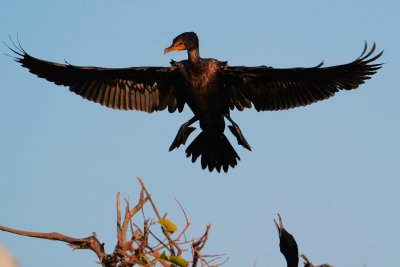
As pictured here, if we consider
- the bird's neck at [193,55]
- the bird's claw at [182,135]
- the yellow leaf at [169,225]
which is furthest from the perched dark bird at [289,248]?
the bird's neck at [193,55]

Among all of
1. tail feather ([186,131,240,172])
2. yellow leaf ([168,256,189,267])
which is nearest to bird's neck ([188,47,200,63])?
tail feather ([186,131,240,172])

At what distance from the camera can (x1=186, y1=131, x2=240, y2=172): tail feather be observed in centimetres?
802

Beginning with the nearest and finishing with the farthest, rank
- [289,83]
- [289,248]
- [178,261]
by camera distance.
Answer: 1. [178,261]
2. [289,248]
3. [289,83]

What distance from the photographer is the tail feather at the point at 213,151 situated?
8016 millimetres

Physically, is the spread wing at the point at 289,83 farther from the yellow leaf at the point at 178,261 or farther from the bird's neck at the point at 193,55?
the yellow leaf at the point at 178,261

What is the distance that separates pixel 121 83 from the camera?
8.56 m

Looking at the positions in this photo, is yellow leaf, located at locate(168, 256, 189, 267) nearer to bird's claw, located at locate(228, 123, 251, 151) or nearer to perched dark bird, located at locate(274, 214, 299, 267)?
perched dark bird, located at locate(274, 214, 299, 267)

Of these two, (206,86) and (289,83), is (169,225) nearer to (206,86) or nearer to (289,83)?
(206,86)

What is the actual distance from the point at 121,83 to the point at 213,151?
54.9 inches

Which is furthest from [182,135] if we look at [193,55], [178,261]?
[178,261]

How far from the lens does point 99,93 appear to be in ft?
27.9

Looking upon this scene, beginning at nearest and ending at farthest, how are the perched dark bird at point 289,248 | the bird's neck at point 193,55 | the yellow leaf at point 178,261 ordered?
the yellow leaf at point 178,261 < the perched dark bird at point 289,248 < the bird's neck at point 193,55

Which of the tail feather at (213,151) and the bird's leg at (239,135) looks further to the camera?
the tail feather at (213,151)

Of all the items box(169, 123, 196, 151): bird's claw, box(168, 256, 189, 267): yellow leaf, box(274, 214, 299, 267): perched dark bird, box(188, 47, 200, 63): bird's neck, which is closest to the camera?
box(168, 256, 189, 267): yellow leaf
